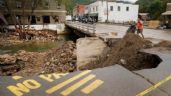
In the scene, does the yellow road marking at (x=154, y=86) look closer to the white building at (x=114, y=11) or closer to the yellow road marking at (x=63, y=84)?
the yellow road marking at (x=63, y=84)

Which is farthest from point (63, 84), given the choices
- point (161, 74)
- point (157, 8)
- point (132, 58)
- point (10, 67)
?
point (157, 8)

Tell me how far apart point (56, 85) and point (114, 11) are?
Result: 167 ft

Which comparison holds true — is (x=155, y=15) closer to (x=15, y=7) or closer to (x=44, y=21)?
(x=44, y=21)

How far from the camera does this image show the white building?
2099 inches

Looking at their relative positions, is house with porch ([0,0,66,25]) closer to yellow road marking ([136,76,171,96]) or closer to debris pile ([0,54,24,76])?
debris pile ([0,54,24,76])

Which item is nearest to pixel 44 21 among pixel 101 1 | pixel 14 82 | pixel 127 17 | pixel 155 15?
pixel 101 1

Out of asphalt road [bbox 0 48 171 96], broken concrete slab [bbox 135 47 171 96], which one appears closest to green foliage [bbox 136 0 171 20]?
broken concrete slab [bbox 135 47 171 96]

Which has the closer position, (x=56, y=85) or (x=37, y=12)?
(x=56, y=85)

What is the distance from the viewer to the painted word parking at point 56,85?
17.3 ft

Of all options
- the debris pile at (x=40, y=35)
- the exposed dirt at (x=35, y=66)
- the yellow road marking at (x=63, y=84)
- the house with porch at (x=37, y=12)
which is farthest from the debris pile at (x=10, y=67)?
the house with porch at (x=37, y=12)

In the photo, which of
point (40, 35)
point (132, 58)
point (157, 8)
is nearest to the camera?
point (132, 58)

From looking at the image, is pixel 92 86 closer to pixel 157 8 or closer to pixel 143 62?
pixel 143 62

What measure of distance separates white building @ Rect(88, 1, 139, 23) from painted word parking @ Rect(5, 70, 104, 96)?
47.9 meters

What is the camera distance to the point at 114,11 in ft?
180
